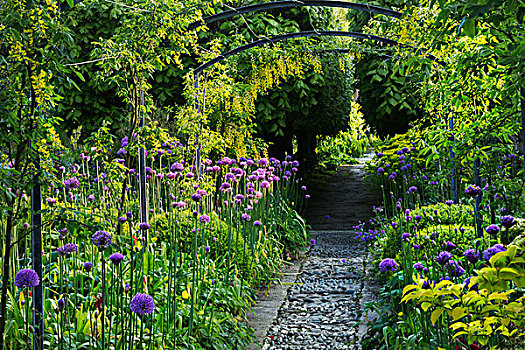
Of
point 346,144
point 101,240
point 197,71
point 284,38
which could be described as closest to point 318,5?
A: point 284,38

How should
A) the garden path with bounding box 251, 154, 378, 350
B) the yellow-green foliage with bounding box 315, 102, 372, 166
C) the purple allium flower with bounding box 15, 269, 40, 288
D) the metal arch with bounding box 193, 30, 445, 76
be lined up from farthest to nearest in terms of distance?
1. the yellow-green foliage with bounding box 315, 102, 372, 166
2. the metal arch with bounding box 193, 30, 445, 76
3. the garden path with bounding box 251, 154, 378, 350
4. the purple allium flower with bounding box 15, 269, 40, 288

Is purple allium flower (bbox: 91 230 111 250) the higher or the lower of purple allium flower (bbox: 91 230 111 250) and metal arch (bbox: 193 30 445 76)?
the lower

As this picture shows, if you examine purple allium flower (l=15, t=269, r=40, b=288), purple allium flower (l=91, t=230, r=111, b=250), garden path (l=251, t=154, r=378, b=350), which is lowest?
garden path (l=251, t=154, r=378, b=350)

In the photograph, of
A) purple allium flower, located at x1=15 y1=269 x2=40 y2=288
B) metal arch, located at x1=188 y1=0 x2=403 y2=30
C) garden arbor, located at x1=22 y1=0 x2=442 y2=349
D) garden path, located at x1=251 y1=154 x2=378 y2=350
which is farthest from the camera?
metal arch, located at x1=188 y1=0 x2=403 y2=30

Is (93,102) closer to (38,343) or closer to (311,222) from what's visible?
(311,222)

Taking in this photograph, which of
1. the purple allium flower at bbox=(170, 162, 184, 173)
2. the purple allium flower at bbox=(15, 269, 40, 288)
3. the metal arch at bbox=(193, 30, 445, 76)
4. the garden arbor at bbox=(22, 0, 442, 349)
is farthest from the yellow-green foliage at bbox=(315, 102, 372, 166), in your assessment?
the purple allium flower at bbox=(15, 269, 40, 288)

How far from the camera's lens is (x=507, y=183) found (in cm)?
257

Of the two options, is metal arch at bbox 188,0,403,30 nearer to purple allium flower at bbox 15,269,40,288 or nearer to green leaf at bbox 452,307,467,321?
purple allium flower at bbox 15,269,40,288

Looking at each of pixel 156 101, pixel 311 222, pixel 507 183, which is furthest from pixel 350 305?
pixel 156 101

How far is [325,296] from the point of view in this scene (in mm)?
4402

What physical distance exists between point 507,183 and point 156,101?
5.74 meters

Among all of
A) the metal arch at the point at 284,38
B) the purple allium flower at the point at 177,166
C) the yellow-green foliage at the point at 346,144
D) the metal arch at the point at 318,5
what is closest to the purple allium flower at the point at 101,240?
the purple allium flower at the point at 177,166

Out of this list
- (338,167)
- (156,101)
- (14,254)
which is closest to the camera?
(14,254)

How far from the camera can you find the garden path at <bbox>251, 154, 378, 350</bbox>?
11.5 ft
